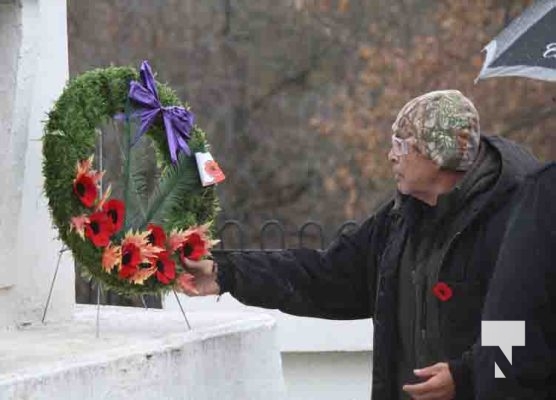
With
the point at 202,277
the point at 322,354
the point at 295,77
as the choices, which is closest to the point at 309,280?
the point at 202,277

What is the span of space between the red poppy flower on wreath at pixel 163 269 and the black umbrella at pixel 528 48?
7.96 ft

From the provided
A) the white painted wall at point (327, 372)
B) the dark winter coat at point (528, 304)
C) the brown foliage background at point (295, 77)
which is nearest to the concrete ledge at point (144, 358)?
the dark winter coat at point (528, 304)

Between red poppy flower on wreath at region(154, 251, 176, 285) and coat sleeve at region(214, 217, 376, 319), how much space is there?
0.17 metres

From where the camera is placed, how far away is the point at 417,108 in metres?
4.04

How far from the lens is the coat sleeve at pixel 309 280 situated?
4.45 meters

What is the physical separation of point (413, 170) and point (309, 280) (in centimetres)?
63

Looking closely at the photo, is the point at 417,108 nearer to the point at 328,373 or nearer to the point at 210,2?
the point at 328,373

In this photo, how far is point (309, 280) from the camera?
4.48m

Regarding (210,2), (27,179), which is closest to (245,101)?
(210,2)

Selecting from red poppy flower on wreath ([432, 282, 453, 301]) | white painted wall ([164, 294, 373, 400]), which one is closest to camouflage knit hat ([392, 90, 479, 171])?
red poppy flower on wreath ([432, 282, 453, 301])

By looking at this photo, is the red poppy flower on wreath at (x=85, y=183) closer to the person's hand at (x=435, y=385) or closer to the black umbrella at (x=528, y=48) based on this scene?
the person's hand at (x=435, y=385)

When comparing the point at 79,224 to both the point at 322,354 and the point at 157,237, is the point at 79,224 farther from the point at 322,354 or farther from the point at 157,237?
the point at 322,354
